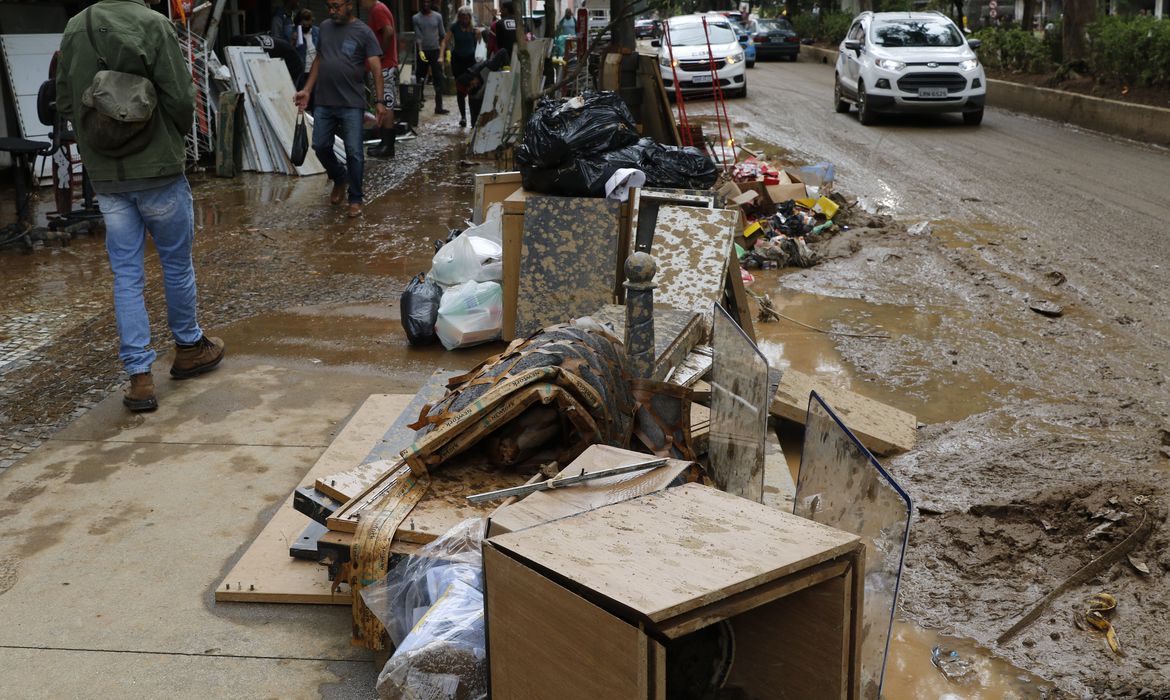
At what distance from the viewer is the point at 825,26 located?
40.4 metres

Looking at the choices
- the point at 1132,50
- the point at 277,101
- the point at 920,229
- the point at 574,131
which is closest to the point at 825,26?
the point at 1132,50

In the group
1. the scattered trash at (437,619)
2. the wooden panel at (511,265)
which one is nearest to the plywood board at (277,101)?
the wooden panel at (511,265)

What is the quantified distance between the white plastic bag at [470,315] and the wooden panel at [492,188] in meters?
1.15

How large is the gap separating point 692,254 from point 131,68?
Answer: 3.04 metres

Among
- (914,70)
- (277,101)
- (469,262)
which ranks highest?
(914,70)

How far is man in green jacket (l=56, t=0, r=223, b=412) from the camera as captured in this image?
5191 mm

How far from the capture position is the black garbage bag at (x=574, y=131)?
647 centimetres

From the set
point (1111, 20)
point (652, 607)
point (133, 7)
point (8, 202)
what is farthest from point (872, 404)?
point (1111, 20)

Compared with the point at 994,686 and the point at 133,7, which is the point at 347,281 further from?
the point at 994,686

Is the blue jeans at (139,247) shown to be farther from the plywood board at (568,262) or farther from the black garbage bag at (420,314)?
the plywood board at (568,262)

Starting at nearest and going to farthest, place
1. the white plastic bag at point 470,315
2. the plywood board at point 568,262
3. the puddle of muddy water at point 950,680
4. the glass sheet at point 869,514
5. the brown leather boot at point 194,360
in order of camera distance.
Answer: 1. the glass sheet at point 869,514
2. the puddle of muddy water at point 950,680
3. the brown leather boot at point 194,360
4. the plywood board at point 568,262
5. the white plastic bag at point 470,315

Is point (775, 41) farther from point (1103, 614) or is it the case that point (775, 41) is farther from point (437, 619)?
point (437, 619)

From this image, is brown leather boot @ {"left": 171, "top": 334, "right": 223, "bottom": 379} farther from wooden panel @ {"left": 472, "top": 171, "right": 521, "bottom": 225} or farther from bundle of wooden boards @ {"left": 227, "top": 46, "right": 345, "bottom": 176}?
Answer: bundle of wooden boards @ {"left": 227, "top": 46, "right": 345, "bottom": 176}

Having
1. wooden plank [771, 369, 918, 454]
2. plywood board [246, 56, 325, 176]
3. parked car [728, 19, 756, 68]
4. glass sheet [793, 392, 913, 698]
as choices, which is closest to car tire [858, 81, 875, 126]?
plywood board [246, 56, 325, 176]
